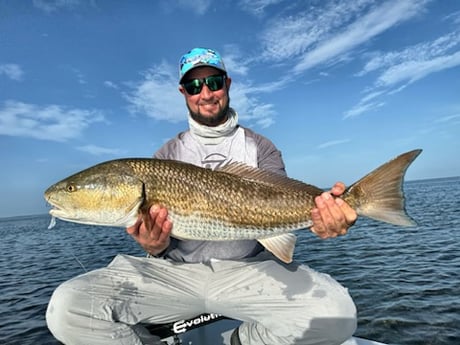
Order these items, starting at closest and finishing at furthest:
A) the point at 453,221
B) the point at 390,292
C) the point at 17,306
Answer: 1. the point at 390,292
2. the point at 17,306
3. the point at 453,221

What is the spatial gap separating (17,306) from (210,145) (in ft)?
32.8

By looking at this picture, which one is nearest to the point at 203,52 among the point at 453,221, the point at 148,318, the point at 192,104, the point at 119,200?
the point at 192,104

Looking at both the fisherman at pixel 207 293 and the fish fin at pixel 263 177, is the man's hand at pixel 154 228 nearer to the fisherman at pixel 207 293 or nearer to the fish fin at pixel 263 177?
→ the fisherman at pixel 207 293

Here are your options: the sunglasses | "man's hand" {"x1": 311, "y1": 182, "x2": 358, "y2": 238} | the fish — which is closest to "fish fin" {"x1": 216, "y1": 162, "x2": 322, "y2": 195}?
the fish

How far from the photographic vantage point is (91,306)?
347 cm

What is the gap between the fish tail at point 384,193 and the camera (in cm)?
345

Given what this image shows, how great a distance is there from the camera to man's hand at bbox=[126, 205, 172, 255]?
3488mm

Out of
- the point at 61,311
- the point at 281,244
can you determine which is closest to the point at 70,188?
the point at 61,311

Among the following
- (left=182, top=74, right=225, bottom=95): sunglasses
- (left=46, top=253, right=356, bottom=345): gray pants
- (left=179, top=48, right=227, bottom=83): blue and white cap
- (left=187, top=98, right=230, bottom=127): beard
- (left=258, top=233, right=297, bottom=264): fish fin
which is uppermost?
(left=179, top=48, right=227, bottom=83): blue and white cap

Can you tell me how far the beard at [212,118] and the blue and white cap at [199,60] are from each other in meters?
0.49

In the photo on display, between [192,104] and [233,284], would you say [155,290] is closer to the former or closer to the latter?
[233,284]

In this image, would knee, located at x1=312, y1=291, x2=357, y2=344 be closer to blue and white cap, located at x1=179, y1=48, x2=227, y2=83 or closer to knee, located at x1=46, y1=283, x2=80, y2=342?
knee, located at x1=46, y1=283, x2=80, y2=342

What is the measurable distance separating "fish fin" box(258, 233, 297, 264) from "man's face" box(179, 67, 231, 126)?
1.80m

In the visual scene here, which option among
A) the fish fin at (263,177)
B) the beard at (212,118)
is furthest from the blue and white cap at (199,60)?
the fish fin at (263,177)
